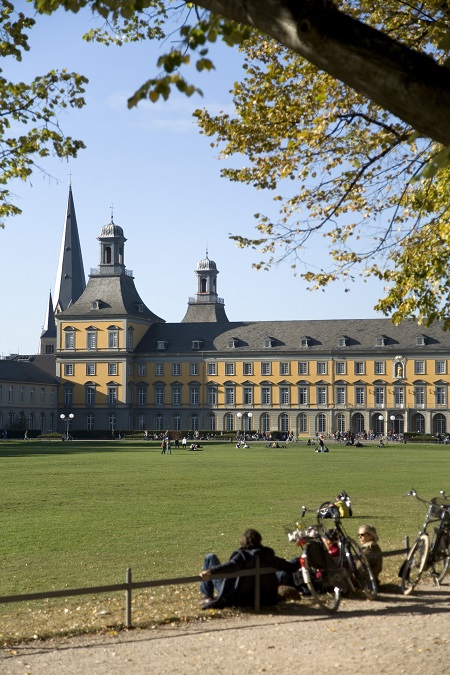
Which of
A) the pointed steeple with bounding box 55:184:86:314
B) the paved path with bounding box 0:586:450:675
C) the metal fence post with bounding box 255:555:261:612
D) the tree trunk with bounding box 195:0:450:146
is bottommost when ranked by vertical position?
the paved path with bounding box 0:586:450:675

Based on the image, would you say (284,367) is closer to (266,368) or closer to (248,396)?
(266,368)

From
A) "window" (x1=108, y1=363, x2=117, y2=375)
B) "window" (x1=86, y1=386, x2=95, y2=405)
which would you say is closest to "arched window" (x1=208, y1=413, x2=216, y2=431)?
"window" (x1=108, y1=363, x2=117, y2=375)

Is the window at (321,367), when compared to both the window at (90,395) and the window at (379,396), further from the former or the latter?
the window at (90,395)

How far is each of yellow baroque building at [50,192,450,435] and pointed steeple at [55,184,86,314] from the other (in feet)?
35.4

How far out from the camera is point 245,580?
1043 cm

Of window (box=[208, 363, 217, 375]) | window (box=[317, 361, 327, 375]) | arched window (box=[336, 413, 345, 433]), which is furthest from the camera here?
window (box=[208, 363, 217, 375])

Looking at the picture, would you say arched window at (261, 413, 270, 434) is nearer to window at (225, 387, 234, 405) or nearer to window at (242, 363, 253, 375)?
window at (225, 387, 234, 405)

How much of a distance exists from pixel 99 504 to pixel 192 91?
19.7m

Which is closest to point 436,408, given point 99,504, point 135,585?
point 99,504

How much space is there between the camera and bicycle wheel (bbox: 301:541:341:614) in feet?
33.7

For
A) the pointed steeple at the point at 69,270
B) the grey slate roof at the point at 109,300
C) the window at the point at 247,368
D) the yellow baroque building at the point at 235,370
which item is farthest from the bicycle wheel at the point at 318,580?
the pointed steeple at the point at 69,270

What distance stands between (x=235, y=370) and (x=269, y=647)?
9937cm

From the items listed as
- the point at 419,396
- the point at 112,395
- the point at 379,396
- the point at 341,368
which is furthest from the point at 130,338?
the point at 419,396

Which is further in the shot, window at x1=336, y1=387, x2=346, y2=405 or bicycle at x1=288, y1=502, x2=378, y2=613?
window at x1=336, y1=387, x2=346, y2=405
